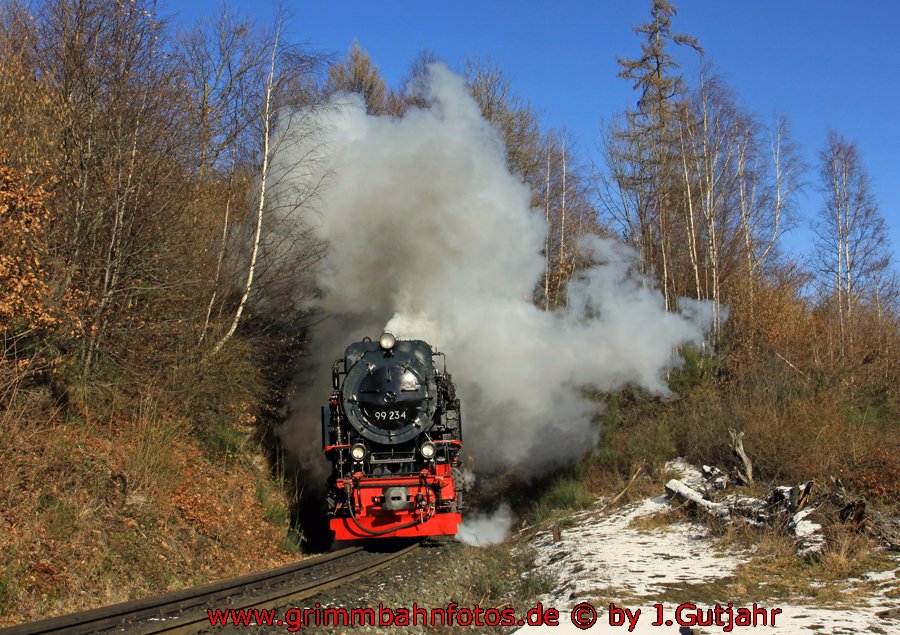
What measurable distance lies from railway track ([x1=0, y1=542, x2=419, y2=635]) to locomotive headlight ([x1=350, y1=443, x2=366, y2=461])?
4.20 ft

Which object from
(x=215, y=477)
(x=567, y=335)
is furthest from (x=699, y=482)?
(x=215, y=477)

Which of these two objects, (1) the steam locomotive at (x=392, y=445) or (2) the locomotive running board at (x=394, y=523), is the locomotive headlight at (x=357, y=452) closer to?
(1) the steam locomotive at (x=392, y=445)

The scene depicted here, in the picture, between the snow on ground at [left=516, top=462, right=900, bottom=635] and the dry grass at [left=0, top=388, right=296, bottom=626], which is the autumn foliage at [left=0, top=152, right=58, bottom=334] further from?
the snow on ground at [left=516, top=462, right=900, bottom=635]

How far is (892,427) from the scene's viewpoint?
1284cm

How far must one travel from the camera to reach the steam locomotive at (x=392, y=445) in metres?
9.65

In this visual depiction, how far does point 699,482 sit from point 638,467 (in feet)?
6.06

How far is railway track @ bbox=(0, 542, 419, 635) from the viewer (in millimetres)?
5449

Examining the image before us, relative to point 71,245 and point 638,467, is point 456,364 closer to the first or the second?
point 638,467

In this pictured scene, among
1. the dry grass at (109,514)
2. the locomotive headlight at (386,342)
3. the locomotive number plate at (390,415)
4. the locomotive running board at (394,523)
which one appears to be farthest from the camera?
the locomotive headlight at (386,342)

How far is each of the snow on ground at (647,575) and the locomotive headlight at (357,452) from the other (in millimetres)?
2675

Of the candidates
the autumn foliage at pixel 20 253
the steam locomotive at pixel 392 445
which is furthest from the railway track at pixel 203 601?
the autumn foliage at pixel 20 253

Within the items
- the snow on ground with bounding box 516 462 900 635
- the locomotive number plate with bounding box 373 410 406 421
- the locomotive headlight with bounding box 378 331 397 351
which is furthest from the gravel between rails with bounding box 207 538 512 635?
the locomotive headlight with bounding box 378 331 397 351

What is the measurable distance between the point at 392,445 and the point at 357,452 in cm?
61

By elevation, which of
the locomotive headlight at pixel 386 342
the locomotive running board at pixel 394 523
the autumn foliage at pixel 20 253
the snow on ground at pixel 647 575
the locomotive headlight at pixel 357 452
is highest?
the autumn foliage at pixel 20 253
